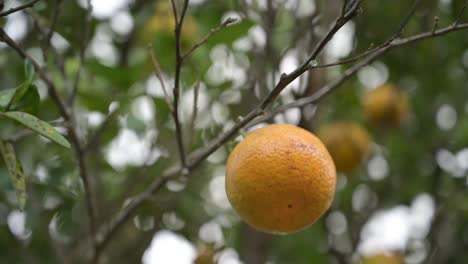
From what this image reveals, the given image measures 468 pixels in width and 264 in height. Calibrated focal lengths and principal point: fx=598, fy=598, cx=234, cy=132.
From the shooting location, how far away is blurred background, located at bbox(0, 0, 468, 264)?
1580 mm

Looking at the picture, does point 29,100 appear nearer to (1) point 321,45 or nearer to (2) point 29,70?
(2) point 29,70

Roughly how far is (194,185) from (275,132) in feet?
4.12

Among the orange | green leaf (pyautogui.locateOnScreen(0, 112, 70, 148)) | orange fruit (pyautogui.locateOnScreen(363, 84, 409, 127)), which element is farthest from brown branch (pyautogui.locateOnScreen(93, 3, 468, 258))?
orange fruit (pyautogui.locateOnScreen(363, 84, 409, 127))

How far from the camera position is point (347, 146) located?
2047 millimetres

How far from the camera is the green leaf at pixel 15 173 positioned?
91cm

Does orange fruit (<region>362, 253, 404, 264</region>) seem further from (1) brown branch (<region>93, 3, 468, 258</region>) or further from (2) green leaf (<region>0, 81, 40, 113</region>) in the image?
(2) green leaf (<region>0, 81, 40, 113</region>)

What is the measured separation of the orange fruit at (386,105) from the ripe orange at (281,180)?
53.0 inches

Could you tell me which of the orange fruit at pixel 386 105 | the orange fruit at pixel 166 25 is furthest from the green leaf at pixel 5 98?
the orange fruit at pixel 386 105

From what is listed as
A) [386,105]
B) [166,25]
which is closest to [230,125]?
[166,25]

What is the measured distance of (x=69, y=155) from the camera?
5.36 feet

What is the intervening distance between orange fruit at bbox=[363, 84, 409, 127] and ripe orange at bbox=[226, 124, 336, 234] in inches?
53.0

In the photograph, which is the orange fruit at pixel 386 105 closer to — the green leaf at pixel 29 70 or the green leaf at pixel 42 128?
Result: the green leaf at pixel 29 70

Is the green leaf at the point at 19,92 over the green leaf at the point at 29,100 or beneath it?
over

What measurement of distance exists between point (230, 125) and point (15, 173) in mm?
931
